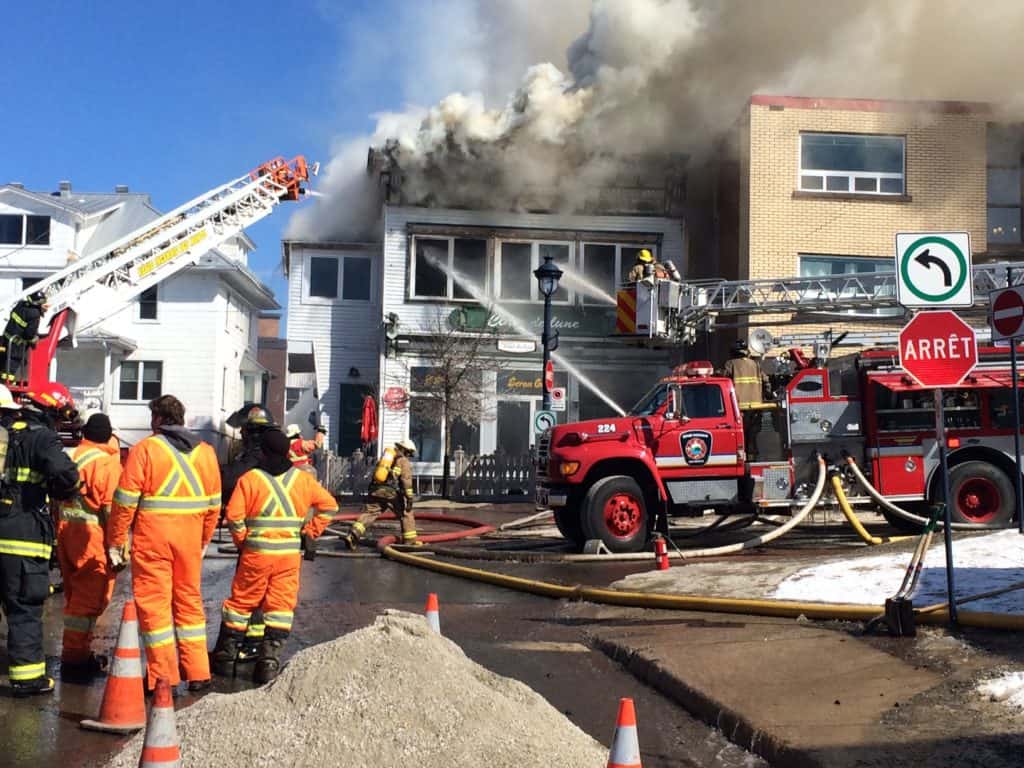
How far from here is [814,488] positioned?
12.9m

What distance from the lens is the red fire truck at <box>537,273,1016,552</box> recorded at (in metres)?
12.7

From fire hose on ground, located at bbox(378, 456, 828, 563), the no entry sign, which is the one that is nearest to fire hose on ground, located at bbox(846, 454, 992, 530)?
fire hose on ground, located at bbox(378, 456, 828, 563)

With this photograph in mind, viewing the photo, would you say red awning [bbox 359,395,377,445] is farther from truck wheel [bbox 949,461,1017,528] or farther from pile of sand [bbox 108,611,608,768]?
pile of sand [bbox 108,611,608,768]

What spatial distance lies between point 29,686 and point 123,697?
909 mm

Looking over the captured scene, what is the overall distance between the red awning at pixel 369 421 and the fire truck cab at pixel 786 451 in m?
12.1

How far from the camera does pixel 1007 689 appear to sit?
5352mm

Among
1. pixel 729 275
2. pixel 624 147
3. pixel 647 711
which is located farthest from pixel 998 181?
pixel 647 711

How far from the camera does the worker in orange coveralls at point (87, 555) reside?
655cm

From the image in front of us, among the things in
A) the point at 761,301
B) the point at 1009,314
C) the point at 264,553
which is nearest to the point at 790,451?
the point at 761,301

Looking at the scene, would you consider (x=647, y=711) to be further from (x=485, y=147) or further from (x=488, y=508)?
(x=485, y=147)

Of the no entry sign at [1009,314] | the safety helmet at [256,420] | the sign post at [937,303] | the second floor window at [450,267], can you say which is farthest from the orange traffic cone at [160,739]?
the second floor window at [450,267]

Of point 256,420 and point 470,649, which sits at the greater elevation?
point 256,420

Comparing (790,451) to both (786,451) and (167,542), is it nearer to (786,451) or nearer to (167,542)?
(786,451)

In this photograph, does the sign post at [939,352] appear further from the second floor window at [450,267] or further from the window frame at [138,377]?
the window frame at [138,377]
